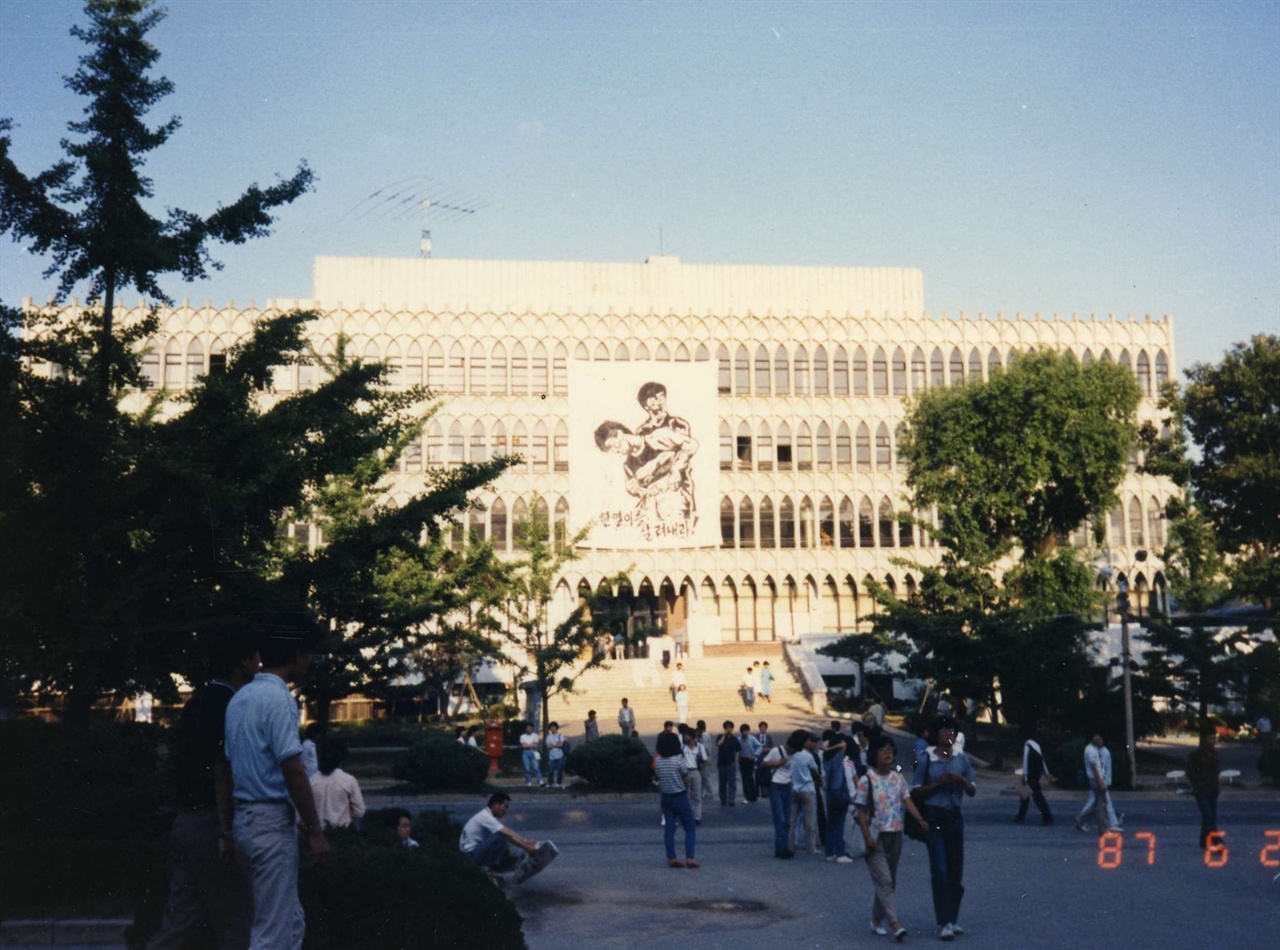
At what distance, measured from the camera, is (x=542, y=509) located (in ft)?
203

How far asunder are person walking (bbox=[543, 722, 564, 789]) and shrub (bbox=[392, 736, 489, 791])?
1.87 m

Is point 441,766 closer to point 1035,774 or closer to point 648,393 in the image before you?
point 1035,774

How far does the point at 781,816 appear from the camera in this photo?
50.3ft

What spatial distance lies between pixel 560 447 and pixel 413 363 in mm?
8594

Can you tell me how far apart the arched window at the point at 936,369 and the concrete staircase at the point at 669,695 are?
58.5ft

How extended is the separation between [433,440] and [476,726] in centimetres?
3007

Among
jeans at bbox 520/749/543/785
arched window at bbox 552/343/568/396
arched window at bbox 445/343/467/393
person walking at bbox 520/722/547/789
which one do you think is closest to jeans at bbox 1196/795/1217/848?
person walking at bbox 520/722/547/789

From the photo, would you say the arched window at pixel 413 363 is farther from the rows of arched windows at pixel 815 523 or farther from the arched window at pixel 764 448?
the arched window at pixel 764 448

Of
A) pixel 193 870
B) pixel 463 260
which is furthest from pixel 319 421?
pixel 463 260

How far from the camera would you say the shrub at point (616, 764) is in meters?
24.8

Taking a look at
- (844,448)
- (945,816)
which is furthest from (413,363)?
(945,816)

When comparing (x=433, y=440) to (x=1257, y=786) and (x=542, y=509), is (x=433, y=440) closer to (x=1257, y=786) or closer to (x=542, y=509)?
(x=542, y=509)

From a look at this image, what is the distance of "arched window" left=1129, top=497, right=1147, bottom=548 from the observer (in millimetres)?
65000

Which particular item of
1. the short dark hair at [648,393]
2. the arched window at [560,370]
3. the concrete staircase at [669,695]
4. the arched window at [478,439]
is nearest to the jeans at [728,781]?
the concrete staircase at [669,695]
